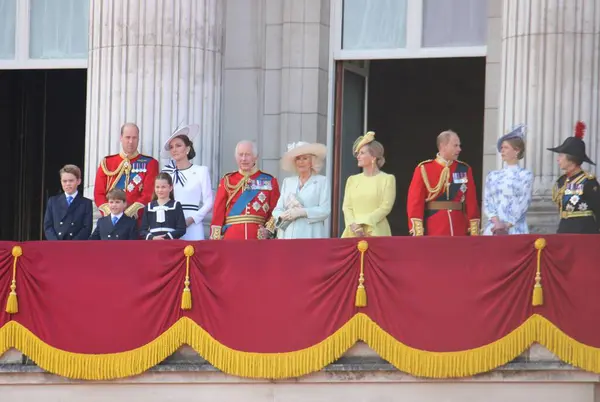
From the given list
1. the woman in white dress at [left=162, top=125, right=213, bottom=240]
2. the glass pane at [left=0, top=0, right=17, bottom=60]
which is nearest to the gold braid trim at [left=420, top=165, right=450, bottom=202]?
the woman in white dress at [left=162, top=125, right=213, bottom=240]

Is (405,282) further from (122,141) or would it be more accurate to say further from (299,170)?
(122,141)

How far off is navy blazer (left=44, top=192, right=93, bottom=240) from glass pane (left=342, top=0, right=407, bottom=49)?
4218 mm

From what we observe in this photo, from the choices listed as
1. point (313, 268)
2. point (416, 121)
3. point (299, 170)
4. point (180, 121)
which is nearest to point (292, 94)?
point (180, 121)

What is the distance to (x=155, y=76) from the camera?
840 inches

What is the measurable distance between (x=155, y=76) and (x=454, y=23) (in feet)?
11.5

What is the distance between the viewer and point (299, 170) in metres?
19.2

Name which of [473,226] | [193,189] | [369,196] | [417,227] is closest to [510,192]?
[473,226]

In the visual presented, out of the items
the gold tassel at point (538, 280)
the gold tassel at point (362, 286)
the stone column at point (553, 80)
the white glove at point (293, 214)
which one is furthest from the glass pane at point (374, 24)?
the gold tassel at point (538, 280)

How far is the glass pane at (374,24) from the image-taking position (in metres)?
22.1

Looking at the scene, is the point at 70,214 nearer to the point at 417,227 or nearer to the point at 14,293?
the point at 14,293

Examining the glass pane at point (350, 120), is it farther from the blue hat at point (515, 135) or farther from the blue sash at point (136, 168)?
the blue hat at point (515, 135)

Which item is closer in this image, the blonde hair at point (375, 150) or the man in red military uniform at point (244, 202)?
the blonde hair at point (375, 150)

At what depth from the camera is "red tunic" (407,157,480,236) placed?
61.8 ft

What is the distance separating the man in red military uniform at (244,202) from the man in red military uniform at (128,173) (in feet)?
2.81
